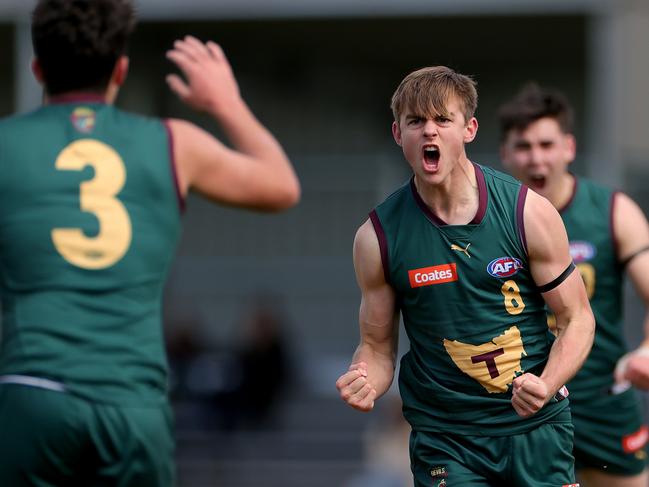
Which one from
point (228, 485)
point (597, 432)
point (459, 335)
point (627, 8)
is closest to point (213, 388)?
point (228, 485)

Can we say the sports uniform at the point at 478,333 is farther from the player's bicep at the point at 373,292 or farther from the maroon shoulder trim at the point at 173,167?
the maroon shoulder trim at the point at 173,167

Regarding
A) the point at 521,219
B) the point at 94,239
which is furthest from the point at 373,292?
the point at 94,239

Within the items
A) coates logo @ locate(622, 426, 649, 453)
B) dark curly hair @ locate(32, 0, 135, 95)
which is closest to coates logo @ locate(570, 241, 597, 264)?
coates logo @ locate(622, 426, 649, 453)

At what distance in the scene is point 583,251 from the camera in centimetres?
639

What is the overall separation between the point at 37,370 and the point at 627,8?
12935 mm

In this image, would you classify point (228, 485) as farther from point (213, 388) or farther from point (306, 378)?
point (306, 378)

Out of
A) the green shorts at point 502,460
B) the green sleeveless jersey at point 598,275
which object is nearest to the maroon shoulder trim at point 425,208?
the green shorts at point 502,460

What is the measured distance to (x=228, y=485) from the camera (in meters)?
14.0

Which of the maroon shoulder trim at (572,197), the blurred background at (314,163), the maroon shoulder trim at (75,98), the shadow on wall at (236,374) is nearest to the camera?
the maroon shoulder trim at (75,98)

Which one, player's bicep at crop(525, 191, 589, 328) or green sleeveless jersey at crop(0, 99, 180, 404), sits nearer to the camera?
green sleeveless jersey at crop(0, 99, 180, 404)

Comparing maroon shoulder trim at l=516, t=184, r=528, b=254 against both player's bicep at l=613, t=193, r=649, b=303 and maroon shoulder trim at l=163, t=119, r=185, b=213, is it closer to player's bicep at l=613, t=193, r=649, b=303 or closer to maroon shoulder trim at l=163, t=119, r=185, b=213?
maroon shoulder trim at l=163, t=119, r=185, b=213

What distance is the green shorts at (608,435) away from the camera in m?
6.46

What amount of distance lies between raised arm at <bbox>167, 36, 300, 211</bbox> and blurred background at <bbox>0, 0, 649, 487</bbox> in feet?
22.3

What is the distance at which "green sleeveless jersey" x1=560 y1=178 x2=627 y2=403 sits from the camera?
639cm
